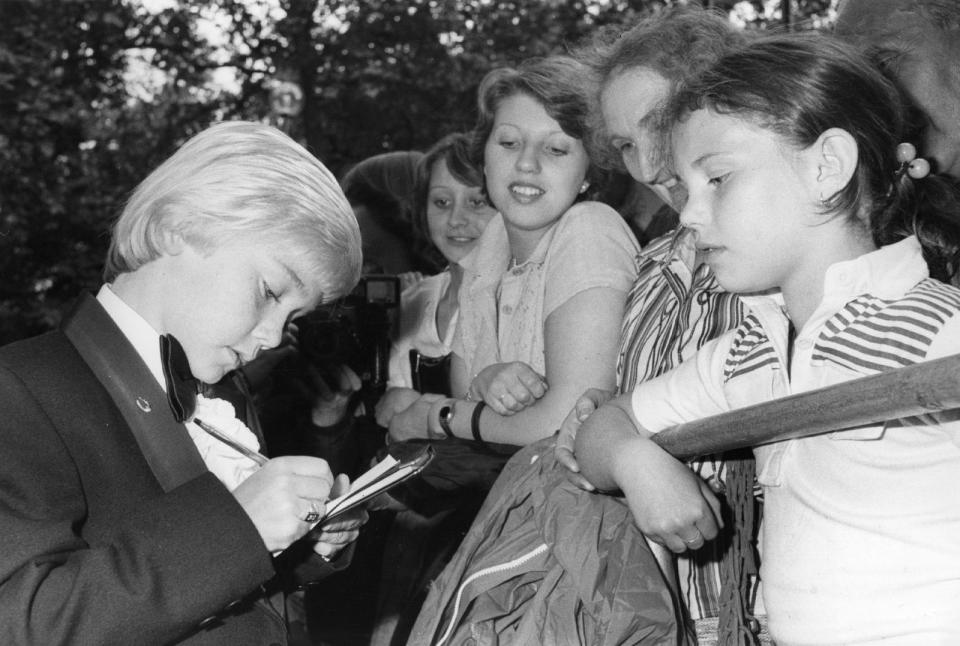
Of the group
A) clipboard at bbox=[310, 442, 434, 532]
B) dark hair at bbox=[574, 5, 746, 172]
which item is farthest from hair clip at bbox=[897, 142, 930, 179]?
clipboard at bbox=[310, 442, 434, 532]

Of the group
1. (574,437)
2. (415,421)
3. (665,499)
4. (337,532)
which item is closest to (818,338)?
(665,499)

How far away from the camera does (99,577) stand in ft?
4.71

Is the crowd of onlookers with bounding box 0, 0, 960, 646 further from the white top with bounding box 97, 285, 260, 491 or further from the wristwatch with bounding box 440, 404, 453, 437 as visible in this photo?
the wristwatch with bounding box 440, 404, 453, 437

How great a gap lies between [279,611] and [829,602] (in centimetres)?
88

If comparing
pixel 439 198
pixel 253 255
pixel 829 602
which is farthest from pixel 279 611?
pixel 439 198

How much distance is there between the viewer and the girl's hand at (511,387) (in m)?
2.62

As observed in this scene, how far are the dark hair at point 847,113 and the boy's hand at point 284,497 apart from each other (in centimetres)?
85

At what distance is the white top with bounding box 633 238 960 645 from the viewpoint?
145cm

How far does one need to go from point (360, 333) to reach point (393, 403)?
0.27 m

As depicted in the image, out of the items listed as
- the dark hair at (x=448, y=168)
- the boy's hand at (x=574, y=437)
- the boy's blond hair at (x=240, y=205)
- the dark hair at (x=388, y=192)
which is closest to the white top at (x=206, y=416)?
the boy's blond hair at (x=240, y=205)

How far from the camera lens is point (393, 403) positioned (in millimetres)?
3148

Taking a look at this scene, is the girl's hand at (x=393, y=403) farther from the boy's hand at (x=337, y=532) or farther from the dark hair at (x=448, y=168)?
the boy's hand at (x=337, y=532)

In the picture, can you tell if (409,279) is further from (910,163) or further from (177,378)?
(910,163)

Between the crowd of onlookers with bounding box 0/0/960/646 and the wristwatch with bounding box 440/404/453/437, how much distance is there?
0.36 metres
